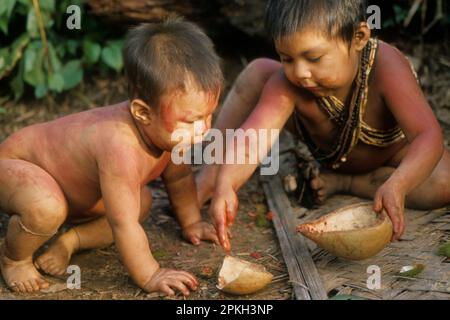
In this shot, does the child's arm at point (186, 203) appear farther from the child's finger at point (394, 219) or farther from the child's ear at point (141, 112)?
the child's finger at point (394, 219)

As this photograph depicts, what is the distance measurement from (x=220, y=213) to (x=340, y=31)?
0.87m

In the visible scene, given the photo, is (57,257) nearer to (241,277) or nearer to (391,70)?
(241,277)

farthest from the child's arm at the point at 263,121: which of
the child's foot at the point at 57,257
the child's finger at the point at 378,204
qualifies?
the child's foot at the point at 57,257

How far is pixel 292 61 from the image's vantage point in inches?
112

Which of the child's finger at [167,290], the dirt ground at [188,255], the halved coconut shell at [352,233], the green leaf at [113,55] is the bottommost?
the dirt ground at [188,255]

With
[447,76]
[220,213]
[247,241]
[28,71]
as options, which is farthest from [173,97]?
[447,76]

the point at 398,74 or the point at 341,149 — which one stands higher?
the point at 398,74

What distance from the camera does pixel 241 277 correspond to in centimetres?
245

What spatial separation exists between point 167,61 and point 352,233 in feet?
2.96

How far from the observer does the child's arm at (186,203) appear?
308 centimetres

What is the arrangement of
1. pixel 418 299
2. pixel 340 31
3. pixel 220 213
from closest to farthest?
pixel 418 299
pixel 220 213
pixel 340 31

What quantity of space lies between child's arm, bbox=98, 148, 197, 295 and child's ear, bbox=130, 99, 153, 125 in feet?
0.50

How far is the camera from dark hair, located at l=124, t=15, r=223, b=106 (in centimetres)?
253

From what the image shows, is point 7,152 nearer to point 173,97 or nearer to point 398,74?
point 173,97
